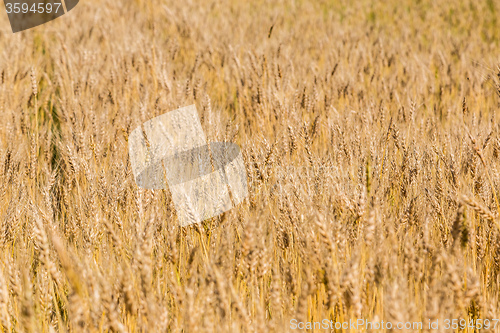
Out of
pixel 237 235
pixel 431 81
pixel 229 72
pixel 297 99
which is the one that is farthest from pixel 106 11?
pixel 237 235

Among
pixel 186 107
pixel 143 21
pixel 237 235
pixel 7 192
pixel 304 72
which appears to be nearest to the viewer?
pixel 237 235

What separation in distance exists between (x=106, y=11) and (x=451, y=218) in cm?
485

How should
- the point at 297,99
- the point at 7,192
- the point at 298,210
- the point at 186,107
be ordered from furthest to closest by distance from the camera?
1. the point at 297,99
2. the point at 186,107
3. the point at 7,192
4. the point at 298,210

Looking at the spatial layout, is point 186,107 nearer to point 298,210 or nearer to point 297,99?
point 297,99

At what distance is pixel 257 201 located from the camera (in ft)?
5.15

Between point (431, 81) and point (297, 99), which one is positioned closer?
point (297, 99)

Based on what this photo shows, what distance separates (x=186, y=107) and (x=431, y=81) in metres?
2.04

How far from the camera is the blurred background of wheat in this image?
1050 millimetres

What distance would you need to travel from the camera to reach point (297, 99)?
8.71 ft

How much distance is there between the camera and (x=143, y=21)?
4.91 metres

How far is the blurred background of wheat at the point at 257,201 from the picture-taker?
105 centimetres

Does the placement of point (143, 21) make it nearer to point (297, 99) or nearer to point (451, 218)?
point (297, 99)

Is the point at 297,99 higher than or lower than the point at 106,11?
lower

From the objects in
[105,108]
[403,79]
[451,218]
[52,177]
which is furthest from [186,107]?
[403,79]
